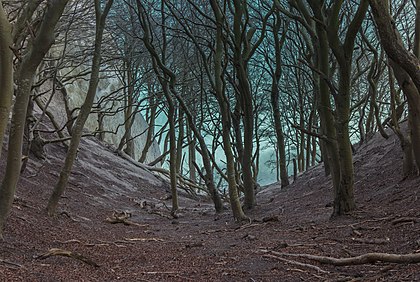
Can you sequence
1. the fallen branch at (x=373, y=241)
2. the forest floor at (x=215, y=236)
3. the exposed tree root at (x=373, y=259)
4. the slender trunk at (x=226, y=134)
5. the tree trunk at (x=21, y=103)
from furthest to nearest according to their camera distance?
the slender trunk at (x=226, y=134), the fallen branch at (x=373, y=241), the tree trunk at (x=21, y=103), the forest floor at (x=215, y=236), the exposed tree root at (x=373, y=259)

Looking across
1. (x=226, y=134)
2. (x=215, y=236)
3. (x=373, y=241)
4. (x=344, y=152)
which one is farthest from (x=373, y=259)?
(x=226, y=134)

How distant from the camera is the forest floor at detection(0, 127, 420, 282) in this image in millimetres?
3148

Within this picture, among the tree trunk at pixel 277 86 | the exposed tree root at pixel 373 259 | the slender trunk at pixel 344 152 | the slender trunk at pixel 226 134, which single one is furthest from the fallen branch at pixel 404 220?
the tree trunk at pixel 277 86

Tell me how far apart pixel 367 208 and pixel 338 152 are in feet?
2.60

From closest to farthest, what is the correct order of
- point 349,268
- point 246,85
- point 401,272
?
A: point 401,272 < point 349,268 < point 246,85

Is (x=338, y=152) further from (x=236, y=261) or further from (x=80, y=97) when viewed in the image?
(x=80, y=97)

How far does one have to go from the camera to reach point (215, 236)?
584 centimetres

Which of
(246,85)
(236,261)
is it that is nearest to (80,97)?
(246,85)

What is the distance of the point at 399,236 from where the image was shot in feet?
12.7

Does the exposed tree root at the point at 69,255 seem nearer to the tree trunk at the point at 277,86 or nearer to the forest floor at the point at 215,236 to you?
the forest floor at the point at 215,236

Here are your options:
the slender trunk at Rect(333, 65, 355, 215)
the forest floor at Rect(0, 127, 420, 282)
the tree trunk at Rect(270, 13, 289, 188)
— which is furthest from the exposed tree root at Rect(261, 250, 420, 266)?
the tree trunk at Rect(270, 13, 289, 188)

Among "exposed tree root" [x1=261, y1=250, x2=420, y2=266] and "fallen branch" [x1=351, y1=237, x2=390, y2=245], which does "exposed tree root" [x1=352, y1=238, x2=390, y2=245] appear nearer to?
"fallen branch" [x1=351, y1=237, x2=390, y2=245]

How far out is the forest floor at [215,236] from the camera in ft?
10.3

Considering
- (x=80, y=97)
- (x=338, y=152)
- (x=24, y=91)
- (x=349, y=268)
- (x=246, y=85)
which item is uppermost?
(x=80, y=97)
